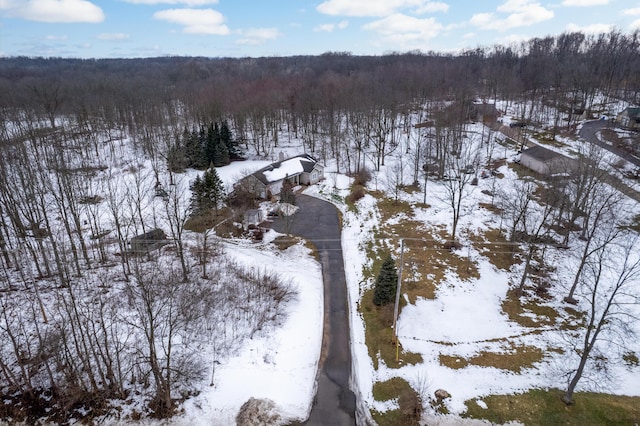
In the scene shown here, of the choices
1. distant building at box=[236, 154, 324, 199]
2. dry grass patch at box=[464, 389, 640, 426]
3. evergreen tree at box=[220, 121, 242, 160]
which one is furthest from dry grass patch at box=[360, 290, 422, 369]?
evergreen tree at box=[220, 121, 242, 160]

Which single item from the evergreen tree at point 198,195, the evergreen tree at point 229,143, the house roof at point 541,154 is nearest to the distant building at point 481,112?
the house roof at point 541,154

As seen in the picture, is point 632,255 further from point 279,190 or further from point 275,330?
point 279,190

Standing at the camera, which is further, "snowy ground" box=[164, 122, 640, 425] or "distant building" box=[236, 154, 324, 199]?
"distant building" box=[236, 154, 324, 199]

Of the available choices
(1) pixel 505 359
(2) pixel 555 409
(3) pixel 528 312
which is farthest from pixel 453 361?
(3) pixel 528 312

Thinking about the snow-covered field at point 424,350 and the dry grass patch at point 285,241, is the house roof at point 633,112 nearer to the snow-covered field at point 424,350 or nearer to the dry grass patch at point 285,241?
the snow-covered field at point 424,350

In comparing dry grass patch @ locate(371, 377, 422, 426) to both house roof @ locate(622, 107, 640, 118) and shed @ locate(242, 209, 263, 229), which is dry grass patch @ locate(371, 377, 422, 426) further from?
house roof @ locate(622, 107, 640, 118)

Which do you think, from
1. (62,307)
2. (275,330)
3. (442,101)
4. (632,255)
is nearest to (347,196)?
(275,330)
